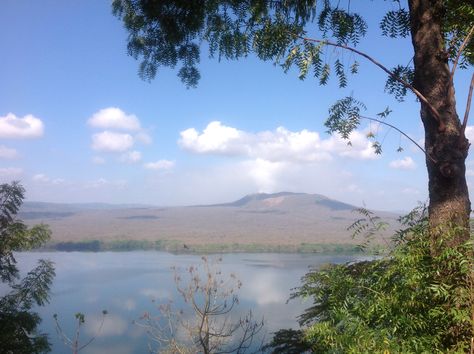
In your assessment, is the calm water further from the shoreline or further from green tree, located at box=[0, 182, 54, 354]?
the shoreline

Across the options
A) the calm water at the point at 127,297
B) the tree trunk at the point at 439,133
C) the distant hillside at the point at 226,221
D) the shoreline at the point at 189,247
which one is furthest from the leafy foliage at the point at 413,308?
the distant hillside at the point at 226,221

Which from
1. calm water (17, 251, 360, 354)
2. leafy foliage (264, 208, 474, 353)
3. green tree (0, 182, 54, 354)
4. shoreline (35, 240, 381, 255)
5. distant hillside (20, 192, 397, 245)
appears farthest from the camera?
distant hillside (20, 192, 397, 245)

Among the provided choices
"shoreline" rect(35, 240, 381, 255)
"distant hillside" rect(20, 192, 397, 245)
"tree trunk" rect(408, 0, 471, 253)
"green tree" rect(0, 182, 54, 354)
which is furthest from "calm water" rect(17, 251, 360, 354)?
"distant hillside" rect(20, 192, 397, 245)

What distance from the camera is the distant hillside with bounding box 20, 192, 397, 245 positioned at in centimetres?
6838

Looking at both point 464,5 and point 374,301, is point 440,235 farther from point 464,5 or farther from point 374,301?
point 464,5

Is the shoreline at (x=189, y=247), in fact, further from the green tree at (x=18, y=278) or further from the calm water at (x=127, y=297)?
the green tree at (x=18, y=278)

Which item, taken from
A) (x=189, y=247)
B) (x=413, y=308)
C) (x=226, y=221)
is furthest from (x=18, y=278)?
(x=226, y=221)

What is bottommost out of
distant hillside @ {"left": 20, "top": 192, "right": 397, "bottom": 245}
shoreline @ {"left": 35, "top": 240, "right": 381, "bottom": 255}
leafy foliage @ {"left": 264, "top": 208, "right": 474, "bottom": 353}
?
shoreline @ {"left": 35, "top": 240, "right": 381, "bottom": 255}

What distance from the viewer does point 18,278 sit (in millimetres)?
7492

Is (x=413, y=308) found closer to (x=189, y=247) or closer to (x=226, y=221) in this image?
(x=189, y=247)

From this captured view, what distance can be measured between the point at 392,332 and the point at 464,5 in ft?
7.38

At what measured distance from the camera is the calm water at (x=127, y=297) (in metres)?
16.2

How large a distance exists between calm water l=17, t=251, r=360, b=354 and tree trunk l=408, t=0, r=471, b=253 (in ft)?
20.2

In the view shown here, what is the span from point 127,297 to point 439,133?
23179mm
